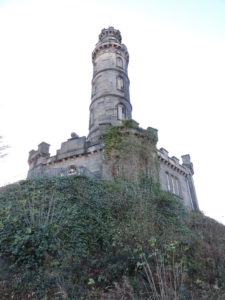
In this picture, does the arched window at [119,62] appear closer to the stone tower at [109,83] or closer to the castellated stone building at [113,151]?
the stone tower at [109,83]

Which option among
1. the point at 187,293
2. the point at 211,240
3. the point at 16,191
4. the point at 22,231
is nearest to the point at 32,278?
the point at 22,231

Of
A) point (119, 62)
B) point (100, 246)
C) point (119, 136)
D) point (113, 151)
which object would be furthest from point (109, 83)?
point (100, 246)

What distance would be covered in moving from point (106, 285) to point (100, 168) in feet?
37.2

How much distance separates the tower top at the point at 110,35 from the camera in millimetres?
31664

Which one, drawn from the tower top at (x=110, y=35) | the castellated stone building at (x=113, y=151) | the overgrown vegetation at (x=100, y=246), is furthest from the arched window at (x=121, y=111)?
the overgrown vegetation at (x=100, y=246)

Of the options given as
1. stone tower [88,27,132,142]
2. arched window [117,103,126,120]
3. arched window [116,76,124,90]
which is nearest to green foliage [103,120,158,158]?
stone tower [88,27,132,142]

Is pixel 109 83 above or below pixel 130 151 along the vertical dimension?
above

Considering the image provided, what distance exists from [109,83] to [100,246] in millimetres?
19619

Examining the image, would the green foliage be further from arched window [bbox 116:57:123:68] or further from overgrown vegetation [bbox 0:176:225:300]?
arched window [bbox 116:57:123:68]

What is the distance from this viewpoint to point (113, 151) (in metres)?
19.2

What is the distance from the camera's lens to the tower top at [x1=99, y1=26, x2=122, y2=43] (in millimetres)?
31664

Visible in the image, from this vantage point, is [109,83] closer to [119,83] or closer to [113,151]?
[119,83]

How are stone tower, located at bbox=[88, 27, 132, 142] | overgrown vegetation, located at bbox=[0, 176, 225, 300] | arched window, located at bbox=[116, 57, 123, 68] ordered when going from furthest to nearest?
arched window, located at bbox=[116, 57, 123, 68] < stone tower, located at bbox=[88, 27, 132, 142] < overgrown vegetation, located at bbox=[0, 176, 225, 300]

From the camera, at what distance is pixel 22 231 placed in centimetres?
995
